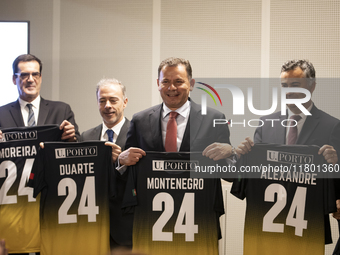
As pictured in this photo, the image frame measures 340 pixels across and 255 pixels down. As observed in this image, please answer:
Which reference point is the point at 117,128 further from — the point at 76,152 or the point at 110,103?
the point at 76,152

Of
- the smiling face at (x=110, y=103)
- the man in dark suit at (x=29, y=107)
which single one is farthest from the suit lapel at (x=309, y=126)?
the man in dark suit at (x=29, y=107)

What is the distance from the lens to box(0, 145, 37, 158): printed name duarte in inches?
136

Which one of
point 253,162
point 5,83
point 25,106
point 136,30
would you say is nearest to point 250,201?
point 253,162

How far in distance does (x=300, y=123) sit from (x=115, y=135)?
158 cm

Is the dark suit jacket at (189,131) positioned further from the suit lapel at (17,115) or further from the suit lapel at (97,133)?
the suit lapel at (17,115)

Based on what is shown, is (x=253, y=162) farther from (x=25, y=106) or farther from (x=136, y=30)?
(x=136, y=30)

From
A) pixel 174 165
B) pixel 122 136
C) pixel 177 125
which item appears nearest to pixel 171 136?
pixel 177 125

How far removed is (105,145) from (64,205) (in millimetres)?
618

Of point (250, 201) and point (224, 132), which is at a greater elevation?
point (224, 132)

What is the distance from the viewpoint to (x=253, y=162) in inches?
122

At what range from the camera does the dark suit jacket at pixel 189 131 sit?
3.11 meters

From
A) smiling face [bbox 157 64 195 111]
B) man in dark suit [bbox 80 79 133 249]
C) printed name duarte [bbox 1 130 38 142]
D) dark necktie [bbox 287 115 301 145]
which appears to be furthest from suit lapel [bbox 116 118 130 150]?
dark necktie [bbox 287 115 301 145]

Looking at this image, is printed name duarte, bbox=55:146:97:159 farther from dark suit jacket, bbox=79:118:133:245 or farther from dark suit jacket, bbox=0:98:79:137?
dark suit jacket, bbox=0:98:79:137

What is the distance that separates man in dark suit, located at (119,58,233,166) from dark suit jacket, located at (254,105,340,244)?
0.32 metres
